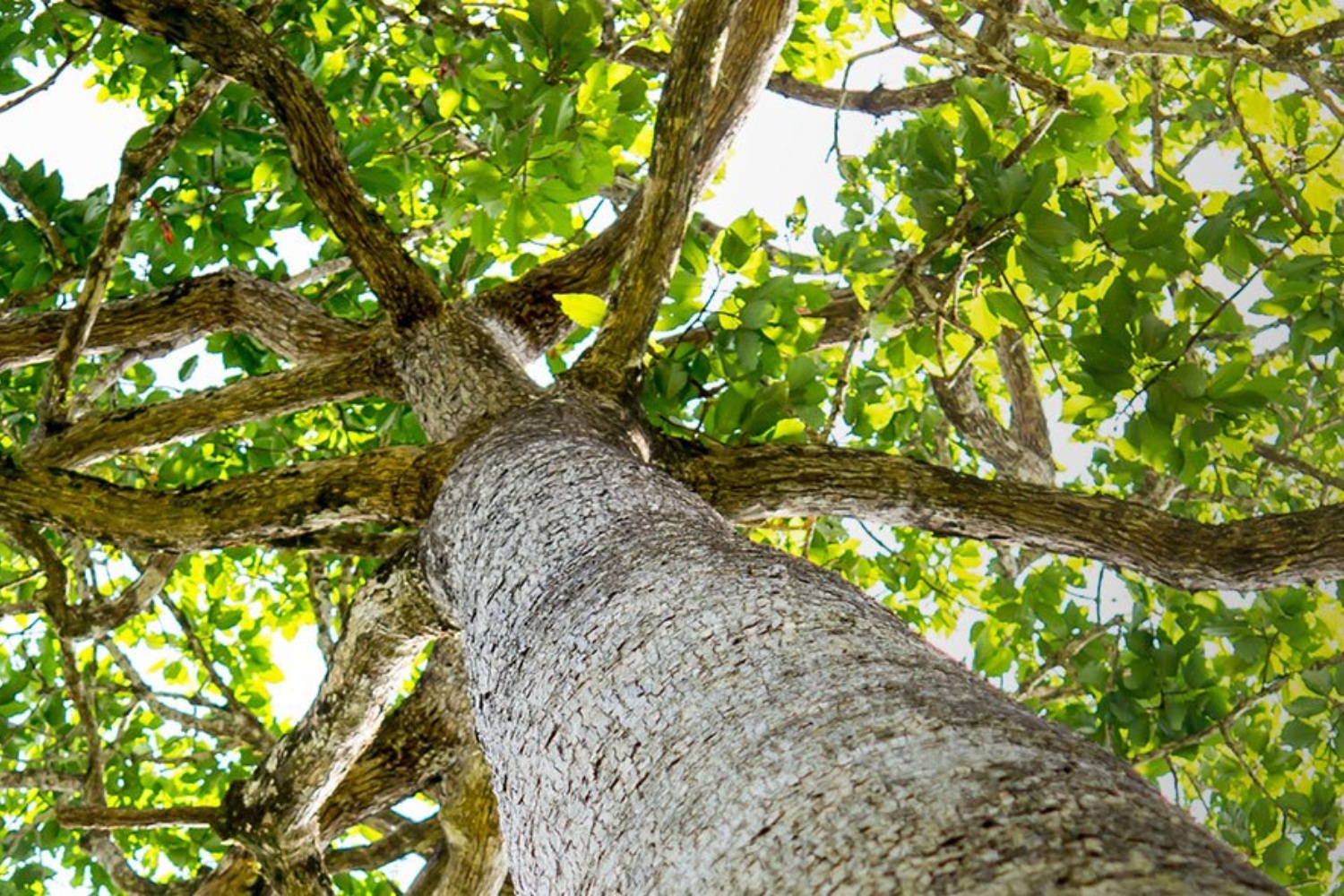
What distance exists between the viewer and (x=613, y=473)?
1401 millimetres

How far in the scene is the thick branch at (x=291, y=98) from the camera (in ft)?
7.28

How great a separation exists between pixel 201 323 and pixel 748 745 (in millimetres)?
2430

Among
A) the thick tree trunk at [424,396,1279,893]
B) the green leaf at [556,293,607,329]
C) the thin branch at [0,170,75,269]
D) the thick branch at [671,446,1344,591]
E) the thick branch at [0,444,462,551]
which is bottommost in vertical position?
the thick tree trunk at [424,396,1279,893]

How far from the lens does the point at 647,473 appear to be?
143cm

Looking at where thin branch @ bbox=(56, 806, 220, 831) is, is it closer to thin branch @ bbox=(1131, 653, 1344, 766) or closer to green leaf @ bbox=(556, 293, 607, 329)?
green leaf @ bbox=(556, 293, 607, 329)

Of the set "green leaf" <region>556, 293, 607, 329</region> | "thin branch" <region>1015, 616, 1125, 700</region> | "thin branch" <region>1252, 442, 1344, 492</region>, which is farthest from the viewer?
"thin branch" <region>1015, 616, 1125, 700</region>

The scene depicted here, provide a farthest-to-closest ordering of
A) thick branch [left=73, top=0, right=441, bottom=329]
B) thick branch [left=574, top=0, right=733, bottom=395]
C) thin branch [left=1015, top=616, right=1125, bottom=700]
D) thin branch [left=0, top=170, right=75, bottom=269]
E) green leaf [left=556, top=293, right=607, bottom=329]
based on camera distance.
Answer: thin branch [left=1015, top=616, right=1125, bottom=700] → thin branch [left=0, top=170, right=75, bottom=269] → thick branch [left=73, top=0, right=441, bottom=329] → green leaf [left=556, top=293, right=607, bottom=329] → thick branch [left=574, top=0, right=733, bottom=395]

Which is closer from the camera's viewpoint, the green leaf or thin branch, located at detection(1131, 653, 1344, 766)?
the green leaf

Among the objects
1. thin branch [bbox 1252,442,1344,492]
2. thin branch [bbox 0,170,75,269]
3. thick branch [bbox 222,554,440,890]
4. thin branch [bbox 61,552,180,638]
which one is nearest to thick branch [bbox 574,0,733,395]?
thick branch [bbox 222,554,440,890]

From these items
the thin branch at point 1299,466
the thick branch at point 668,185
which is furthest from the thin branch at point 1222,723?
the thick branch at point 668,185

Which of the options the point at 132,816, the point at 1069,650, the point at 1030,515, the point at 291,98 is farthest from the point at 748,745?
the point at 1069,650

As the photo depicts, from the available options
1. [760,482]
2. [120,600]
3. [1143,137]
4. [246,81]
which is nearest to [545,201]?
[246,81]

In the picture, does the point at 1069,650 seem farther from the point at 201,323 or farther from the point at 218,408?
the point at 201,323

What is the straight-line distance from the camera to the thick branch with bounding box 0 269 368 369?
2.73 meters
